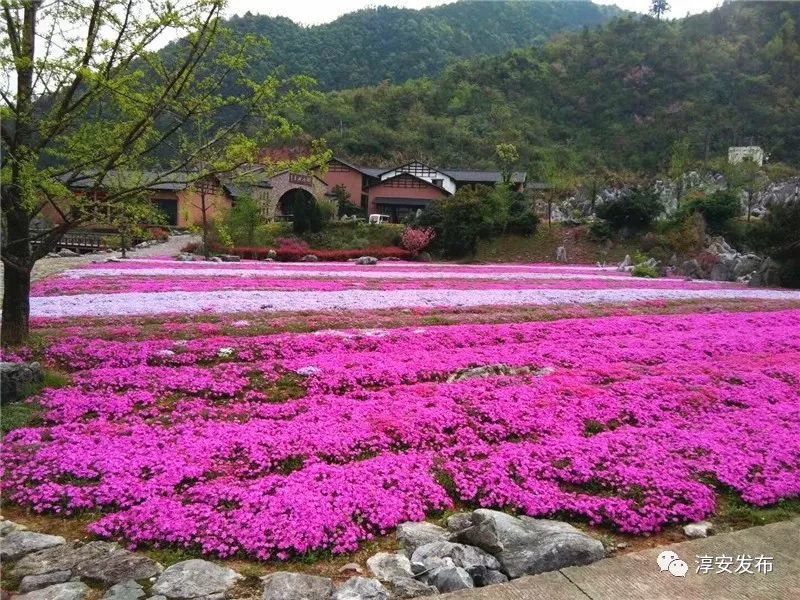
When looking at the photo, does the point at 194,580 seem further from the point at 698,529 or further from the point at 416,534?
the point at 698,529

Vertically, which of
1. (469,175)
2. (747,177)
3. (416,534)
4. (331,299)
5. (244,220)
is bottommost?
(416,534)

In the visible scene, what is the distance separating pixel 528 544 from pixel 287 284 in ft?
67.8

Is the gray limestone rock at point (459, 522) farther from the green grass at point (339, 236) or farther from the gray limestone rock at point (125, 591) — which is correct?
the green grass at point (339, 236)

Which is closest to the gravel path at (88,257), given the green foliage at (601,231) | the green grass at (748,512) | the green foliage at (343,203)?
the green foliage at (343,203)

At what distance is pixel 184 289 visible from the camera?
856 inches

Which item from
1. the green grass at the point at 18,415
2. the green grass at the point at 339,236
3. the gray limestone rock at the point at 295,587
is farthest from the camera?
the green grass at the point at 339,236

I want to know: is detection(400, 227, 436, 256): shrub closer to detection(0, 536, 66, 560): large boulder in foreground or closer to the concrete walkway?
the concrete walkway

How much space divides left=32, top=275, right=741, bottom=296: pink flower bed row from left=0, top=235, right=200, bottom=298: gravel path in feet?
7.10

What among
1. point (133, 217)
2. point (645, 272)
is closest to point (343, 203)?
point (645, 272)

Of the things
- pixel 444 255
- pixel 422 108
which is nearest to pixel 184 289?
pixel 444 255

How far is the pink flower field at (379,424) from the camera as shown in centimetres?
611

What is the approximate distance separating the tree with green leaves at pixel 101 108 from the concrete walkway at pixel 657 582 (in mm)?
8065

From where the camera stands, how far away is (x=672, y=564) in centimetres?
516

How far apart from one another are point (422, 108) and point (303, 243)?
6268cm
